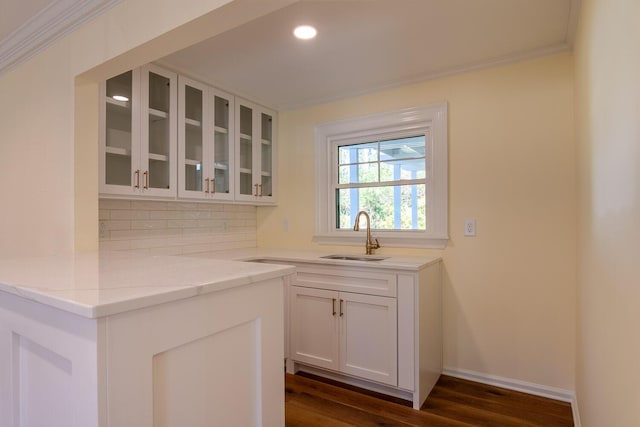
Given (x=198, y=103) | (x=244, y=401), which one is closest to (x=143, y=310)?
(x=244, y=401)

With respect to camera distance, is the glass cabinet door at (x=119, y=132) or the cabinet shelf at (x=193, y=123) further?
the cabinet shelf at (x=193, y=123)

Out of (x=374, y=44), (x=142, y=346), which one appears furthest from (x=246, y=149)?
(x=142, y=346)

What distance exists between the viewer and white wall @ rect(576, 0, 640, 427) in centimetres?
80

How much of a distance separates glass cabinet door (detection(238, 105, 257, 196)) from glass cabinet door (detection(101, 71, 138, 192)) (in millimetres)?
892

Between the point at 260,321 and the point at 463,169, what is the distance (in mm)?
1935

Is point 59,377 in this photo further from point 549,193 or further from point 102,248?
point 549,193

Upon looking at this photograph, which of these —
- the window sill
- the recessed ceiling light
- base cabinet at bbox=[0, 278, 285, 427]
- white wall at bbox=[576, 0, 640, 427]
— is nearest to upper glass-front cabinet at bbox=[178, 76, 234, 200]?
the window sill

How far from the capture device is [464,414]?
6.64 ft

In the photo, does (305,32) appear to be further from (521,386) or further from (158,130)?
(521,386)

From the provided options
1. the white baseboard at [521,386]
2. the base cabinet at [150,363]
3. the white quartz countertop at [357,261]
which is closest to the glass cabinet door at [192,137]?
the white quartz countertop at [357,261]

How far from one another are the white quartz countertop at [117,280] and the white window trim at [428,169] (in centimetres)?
168

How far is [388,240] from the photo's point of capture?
2758 mm

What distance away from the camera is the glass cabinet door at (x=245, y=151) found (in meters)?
2.99

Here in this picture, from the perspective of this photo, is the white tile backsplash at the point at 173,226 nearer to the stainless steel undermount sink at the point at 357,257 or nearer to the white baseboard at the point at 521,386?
the stainless steel undermount sink at the point at 357,257
